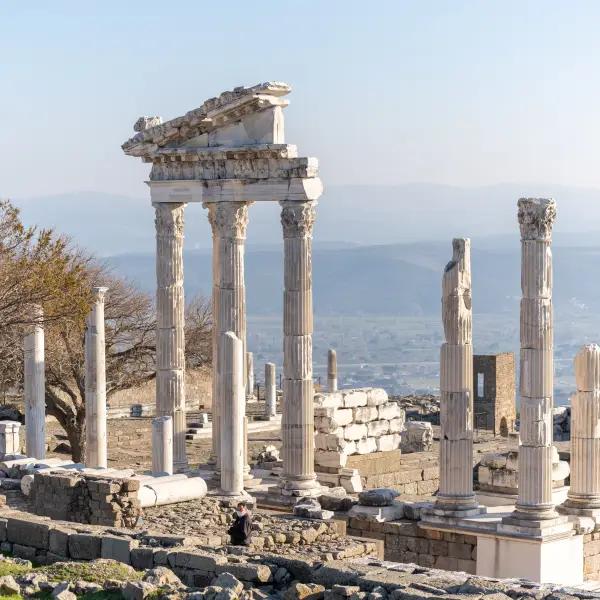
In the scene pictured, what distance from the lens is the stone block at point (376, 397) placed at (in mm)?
42438

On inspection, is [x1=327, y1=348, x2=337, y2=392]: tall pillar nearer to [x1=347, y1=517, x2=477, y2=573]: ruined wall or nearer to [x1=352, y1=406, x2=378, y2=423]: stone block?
[x1=352, y1=406, x2=378, y2=423]: stone block

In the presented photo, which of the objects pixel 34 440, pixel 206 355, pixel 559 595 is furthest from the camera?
pixel 206 355

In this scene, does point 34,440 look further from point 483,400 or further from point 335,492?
point 483,400

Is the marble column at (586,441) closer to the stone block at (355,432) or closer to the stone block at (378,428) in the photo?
the stone block at (355,432)

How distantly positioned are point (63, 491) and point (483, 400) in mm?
29349

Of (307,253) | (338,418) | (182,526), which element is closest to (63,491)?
(182,526)

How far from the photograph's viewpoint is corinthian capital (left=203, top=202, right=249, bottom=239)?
33.8 meters

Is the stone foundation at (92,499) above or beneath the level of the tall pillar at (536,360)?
beneath

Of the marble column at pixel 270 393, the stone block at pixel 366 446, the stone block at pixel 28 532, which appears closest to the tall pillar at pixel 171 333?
the stone block at pixel 366 446

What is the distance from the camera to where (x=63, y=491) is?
27.7 meters

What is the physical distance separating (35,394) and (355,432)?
813cm

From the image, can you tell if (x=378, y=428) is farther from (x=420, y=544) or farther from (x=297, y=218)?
(x=420, y=544)

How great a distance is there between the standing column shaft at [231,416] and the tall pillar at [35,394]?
6578mm

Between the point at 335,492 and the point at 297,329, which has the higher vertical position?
the point at 297,329
